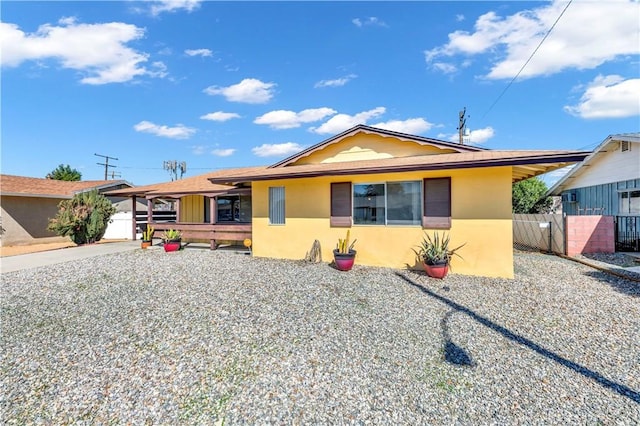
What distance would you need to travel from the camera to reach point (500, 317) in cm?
478

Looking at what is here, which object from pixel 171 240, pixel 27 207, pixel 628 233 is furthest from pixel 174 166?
pixel 628 233

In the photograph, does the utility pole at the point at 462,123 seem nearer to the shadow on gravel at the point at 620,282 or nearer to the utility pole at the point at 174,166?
the shadow on gravel at the point at 620,282

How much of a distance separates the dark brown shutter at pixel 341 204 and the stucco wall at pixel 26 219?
16379 millimetres

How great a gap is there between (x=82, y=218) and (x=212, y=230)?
23.1ft

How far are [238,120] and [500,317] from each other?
26.1 m

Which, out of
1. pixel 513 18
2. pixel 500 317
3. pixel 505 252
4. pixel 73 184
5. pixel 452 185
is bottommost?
pixel 500 317

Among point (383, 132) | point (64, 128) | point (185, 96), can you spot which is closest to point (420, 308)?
point (383, 132)

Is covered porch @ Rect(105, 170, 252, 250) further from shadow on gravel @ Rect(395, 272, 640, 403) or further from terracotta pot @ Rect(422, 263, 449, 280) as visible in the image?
shadow on gravel @ Rect(395, 272, 640, 403)

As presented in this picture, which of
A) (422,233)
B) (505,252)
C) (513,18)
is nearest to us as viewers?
(505,252)

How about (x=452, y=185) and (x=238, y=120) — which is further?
(x=238, y=120)

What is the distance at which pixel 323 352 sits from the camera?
145 inches

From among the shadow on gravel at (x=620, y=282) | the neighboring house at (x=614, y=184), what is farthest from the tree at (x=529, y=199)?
the shadow on gravel at (x=620, y=282)

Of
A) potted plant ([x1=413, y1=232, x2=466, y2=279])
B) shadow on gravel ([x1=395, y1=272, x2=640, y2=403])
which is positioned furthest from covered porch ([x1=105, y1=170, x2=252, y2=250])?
shadow on gravel ([x1=395, y1=272, x2=640, y2=403])

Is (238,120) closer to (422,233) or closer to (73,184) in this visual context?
(73,184)
